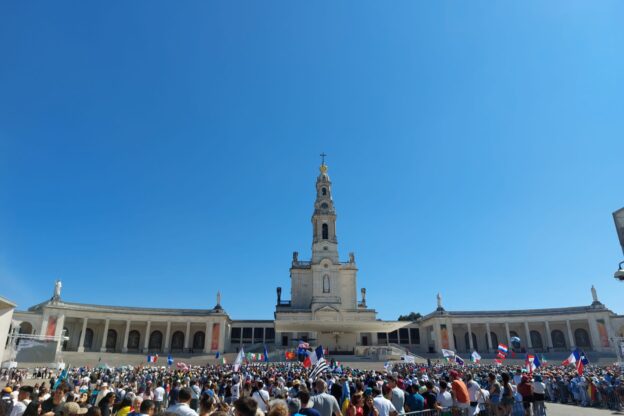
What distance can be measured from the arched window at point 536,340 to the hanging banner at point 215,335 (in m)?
47.4

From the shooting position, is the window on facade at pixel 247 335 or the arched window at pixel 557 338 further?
the window on facade at pixel 247 335

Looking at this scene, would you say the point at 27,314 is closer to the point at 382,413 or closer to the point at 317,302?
the point at 317,302

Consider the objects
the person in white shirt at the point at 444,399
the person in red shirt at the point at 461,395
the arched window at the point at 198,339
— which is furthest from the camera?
the arched window at the point at 198,339

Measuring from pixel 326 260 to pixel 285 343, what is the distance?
1389 centimetres

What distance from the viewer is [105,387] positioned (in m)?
12.1

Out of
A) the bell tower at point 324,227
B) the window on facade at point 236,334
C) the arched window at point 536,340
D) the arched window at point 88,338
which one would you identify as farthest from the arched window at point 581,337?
the arched window at point 88,338

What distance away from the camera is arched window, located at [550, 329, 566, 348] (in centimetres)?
6009

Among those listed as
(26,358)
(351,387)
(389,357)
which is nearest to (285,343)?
(389,357)

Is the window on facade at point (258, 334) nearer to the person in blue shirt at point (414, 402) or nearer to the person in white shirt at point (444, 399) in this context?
the person in white shirt at point (444, 399)

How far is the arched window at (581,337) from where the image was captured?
58.1m

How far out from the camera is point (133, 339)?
6347 centimetres

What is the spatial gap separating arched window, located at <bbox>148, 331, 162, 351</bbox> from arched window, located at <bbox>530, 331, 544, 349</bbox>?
188ft

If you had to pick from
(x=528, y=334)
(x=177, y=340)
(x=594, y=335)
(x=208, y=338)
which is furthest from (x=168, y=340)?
(x=594, y=335)

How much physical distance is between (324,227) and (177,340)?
97.2ft
